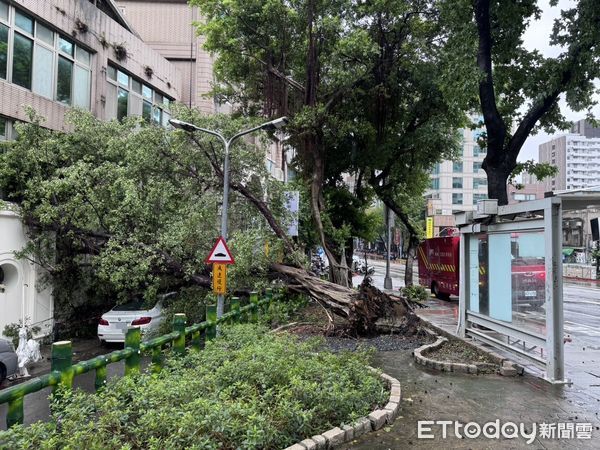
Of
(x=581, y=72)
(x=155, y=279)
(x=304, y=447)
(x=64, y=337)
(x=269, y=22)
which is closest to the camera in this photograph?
(x=304, y=447)

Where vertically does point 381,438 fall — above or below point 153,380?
below

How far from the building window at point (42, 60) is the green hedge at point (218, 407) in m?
12.6

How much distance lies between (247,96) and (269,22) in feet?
15.3

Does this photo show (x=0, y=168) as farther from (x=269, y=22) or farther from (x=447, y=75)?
(x=447, y=75)

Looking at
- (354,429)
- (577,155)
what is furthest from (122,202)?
(577,155)

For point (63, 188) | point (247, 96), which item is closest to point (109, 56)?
point (247, 96)

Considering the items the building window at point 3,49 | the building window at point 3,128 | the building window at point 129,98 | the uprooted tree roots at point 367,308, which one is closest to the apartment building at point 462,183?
the building window at point 129,98

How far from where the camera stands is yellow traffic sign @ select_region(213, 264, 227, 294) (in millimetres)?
10109

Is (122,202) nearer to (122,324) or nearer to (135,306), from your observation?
(135,306)

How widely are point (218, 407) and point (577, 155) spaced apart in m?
171

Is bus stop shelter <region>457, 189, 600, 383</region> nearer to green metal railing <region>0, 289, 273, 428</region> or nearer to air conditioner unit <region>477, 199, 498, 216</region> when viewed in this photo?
air conditioner unit <region>477, 199, 498, 216</region>

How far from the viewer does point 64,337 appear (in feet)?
49.9

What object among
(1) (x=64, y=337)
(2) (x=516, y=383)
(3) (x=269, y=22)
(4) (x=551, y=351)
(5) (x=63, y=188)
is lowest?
(1) (x=64, y=337)

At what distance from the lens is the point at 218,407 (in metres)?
4.46
